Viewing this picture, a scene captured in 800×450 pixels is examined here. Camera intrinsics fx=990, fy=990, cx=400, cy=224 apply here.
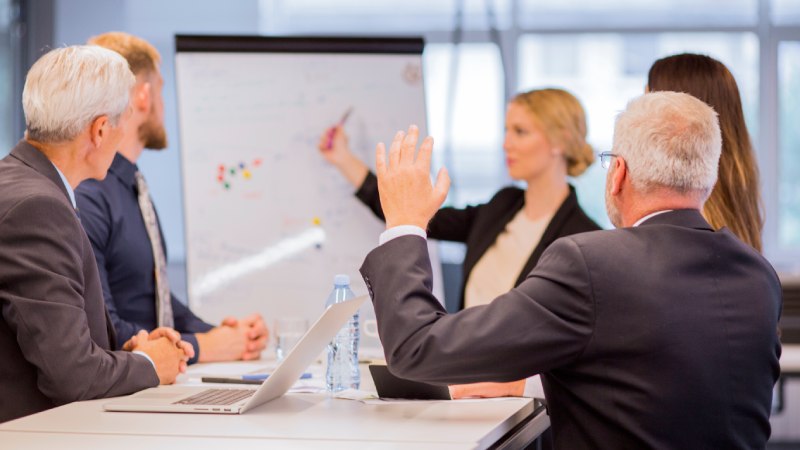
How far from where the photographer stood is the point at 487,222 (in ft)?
12.6

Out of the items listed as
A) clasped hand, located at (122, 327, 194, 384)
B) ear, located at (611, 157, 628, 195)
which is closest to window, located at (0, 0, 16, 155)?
clasped hand, located at (122, 327, 194, 384)

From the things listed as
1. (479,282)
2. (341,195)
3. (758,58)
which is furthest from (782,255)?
(341,195)

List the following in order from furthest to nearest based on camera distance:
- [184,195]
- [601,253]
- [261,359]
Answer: [184,195] → [261,359] → [601,253]

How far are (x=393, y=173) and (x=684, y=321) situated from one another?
0.58 m

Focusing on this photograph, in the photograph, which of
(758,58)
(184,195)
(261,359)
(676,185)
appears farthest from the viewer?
(758,58)

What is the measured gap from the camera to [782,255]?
5.60 m

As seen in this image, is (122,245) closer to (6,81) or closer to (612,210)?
(612,210)

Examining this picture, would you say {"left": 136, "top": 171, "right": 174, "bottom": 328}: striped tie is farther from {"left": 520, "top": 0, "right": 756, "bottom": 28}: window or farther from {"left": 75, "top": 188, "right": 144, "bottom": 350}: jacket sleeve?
{"left": 520, "top": 0, "right": 756, "bottom": 28}: window

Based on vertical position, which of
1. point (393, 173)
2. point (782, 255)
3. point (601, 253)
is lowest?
point (782, 255)

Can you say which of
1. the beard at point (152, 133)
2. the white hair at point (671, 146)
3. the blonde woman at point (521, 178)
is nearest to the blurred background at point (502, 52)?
the blonde woman at point (521, 178)

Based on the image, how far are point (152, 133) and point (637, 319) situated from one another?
75.3 inches

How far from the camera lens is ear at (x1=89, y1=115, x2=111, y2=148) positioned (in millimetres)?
2170

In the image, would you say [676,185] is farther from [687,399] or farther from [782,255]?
[782,255]

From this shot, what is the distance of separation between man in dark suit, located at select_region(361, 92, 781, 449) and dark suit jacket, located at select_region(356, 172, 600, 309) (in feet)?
5.94
